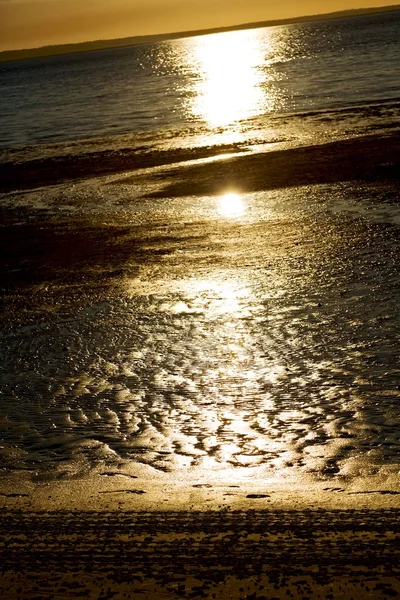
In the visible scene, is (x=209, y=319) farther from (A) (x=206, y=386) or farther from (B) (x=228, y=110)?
(B) (x=228, y=110)

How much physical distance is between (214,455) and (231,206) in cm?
953

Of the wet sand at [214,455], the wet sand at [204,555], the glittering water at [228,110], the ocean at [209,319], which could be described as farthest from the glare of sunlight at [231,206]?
the wet sand at [204,555]

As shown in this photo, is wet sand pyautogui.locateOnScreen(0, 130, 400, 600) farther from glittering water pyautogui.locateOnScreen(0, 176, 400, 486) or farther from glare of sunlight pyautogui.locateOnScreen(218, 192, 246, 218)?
glare of sunlight pyautogui.locateOnScreen(218, 192, 246, 218)

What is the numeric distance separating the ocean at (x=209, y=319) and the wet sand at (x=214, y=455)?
3cm

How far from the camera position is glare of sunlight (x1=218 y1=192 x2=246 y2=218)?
1407 centimetres

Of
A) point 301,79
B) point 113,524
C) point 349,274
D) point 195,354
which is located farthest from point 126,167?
point 301,79

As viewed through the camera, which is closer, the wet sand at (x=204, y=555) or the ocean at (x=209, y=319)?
the wet sand at (x=204, y=555)

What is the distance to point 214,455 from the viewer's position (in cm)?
560

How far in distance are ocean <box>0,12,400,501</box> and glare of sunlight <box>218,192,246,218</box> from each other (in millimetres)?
58

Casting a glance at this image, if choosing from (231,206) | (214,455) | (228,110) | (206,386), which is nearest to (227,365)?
(206,386)

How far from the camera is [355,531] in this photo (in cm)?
417

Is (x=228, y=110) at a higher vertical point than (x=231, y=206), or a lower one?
higher

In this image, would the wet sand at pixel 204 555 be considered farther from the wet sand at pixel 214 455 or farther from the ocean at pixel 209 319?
the ocean at pixel 209 319

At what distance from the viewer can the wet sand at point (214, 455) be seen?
3.90 m
